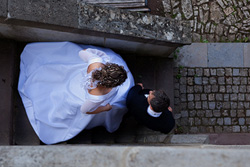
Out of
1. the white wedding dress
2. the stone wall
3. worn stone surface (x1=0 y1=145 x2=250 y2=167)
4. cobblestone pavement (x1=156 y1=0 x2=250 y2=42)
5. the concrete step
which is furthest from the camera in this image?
cobblestone pavement (x1=156 y1=0 x2=250 y2=42)

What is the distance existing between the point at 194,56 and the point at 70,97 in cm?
287

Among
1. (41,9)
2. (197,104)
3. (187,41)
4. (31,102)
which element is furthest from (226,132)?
(41,9)

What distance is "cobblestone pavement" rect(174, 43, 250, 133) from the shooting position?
512 centimetres

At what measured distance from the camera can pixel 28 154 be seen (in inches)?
74.9

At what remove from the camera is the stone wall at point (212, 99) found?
511 cm

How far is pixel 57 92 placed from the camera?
11.8 feet

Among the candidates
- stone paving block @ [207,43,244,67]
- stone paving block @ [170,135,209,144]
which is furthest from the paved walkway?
stone paving block @ [170,135,209,144]

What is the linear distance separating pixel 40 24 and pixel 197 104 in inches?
130

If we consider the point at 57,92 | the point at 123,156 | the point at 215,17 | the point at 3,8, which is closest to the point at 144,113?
the point at 57,92

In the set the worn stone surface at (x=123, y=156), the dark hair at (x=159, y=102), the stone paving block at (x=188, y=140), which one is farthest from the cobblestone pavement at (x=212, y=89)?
the worn stone surface at (x=123, y=156)

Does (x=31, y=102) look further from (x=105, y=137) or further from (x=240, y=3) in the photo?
(x=240, y=3)

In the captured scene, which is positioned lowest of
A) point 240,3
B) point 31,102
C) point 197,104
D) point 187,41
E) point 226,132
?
point 226,132

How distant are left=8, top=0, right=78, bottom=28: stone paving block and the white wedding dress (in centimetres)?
54

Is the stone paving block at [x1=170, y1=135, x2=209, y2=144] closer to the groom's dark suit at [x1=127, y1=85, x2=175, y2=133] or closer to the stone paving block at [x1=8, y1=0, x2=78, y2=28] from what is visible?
the groom's dark suit at [x1=127, y1=85, x2=175, y2=133]
